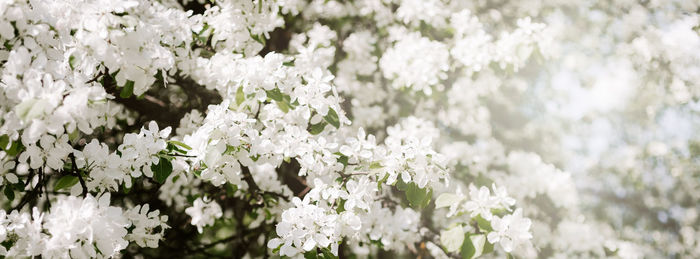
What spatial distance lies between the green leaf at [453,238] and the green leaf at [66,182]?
2057 millimetres

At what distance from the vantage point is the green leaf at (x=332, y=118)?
2.43 m

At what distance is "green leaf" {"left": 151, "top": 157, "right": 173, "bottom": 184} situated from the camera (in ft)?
6.75

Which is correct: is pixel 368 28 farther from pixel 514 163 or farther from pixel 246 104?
pixel 246 104

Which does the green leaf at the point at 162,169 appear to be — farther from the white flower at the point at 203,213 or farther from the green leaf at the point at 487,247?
the green leaf at the point at 487,247

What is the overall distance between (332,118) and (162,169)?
0.97 metres

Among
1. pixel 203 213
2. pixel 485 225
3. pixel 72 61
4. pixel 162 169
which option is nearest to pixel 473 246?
pixel 485 225

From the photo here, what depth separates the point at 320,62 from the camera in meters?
3.58

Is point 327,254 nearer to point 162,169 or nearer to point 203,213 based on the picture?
point 162,169

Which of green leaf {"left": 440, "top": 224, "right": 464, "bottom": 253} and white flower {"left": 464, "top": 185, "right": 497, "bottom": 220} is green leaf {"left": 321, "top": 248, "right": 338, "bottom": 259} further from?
white flower {"left": 464, "top": 185, "right": 497, "bottom": 220}

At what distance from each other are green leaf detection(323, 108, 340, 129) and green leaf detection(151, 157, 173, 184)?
2.93 feet

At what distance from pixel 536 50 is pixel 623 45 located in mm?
3660

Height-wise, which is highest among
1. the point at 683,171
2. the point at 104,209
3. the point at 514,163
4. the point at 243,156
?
the point at 104,209

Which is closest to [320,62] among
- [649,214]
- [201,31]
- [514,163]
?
[201,31]

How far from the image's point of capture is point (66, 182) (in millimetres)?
1976
